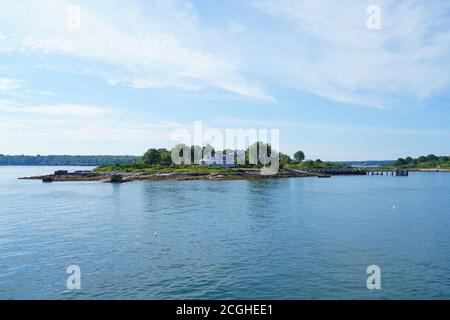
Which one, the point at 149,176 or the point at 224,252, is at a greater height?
the point at 149,176

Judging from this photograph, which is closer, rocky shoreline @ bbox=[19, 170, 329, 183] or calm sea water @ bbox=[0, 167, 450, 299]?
calm sea water @ bbox=[0, 167, 450, 299]

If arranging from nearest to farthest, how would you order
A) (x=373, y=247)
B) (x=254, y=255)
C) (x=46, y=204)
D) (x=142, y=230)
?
1. (x=254, y=255)
2. (x=373, y=247)
3. (x=142, y=230)
4. (x=46, y=204)

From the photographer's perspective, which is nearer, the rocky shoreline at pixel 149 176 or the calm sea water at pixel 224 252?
the calm sea water at pixel 224 252

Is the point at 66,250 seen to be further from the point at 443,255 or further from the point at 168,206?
the point at 443,255

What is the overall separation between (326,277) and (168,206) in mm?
47493

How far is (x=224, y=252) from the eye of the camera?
38.8 metres

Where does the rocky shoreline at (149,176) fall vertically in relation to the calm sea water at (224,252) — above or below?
above

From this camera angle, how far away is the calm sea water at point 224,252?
28750 millimetres

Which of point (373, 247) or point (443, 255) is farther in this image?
point (373, 247)

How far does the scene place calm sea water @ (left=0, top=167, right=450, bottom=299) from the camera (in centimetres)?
2875

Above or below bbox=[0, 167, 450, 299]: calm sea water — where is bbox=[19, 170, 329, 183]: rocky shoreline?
above

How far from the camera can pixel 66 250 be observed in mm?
39969
